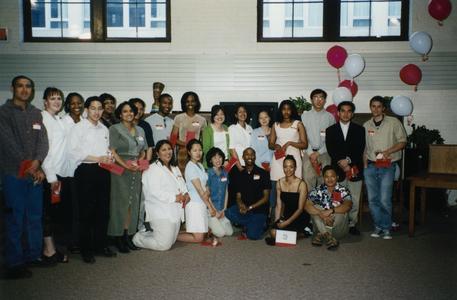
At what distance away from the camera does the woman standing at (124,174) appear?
4574 mm

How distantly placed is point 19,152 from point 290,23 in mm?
5766

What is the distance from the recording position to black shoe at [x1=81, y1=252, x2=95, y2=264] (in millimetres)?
4246

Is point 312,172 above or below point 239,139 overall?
below

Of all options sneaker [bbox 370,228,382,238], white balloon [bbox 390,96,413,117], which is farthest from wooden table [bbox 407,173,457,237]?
white balloon [bbox 390,96,413,117]

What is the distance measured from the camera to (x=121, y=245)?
182 inches

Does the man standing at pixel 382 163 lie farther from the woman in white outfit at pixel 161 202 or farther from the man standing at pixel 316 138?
the woman in white outfit at pixel 161 202

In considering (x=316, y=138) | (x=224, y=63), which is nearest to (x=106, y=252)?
(x=316, y=138)

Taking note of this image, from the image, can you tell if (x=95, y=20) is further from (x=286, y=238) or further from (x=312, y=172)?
(x=286, y=238)

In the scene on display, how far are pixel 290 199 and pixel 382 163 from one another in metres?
1.15

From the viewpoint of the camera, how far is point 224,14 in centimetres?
Result: 809

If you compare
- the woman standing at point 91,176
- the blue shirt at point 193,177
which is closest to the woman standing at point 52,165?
the woman standing at point 91,176

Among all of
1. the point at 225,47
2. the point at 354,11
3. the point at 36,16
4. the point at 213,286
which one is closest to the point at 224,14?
the point at 225,47

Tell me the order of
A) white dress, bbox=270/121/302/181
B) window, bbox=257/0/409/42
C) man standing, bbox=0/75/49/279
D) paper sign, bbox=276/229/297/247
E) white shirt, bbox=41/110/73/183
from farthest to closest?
window, bbox=257/0/409/42
white dress, bbox=270/121/302/181
paper sign, bbox=276/229/297/247
white shirt, bbox=41/110/73/183
man standing, bbox=0/75/49/279

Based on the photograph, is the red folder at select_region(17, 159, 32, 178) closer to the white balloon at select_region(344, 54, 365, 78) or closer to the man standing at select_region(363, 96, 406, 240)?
the man standing at select_region(363, 96, 406, 240)
